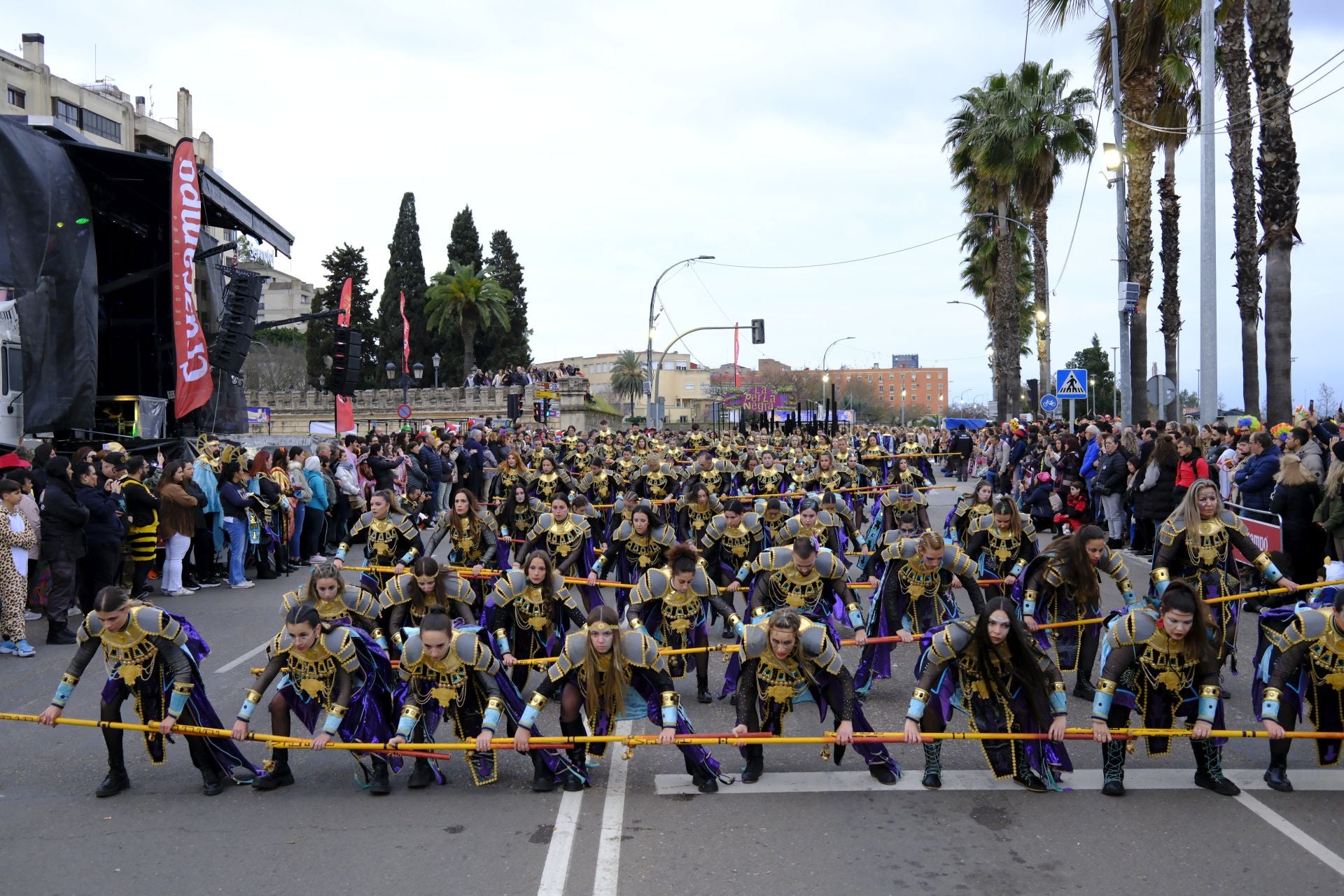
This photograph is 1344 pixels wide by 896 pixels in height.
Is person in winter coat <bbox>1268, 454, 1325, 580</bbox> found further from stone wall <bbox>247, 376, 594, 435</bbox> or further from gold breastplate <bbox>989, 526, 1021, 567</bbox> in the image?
stone wall <bbox>247, 376, 594, 435</bbox>

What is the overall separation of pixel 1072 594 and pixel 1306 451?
513 centimetres

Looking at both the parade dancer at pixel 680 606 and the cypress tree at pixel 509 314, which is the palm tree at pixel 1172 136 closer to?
the parade dancer at pixel 680 606

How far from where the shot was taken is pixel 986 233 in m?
41.2

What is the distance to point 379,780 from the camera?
6.36 m

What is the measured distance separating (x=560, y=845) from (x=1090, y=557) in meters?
4.66

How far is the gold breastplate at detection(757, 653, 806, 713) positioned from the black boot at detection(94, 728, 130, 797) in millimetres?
3887

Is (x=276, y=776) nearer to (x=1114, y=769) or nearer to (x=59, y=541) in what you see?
(x=1114, y=769)

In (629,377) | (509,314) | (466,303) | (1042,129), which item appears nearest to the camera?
(1042,129)

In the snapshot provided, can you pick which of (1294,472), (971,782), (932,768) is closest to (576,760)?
(932,768)

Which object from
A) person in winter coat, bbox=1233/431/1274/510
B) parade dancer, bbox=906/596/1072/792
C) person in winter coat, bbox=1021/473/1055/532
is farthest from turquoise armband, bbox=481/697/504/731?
person in winter coat, bbox=1021/473/1055/532

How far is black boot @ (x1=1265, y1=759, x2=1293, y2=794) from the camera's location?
20.0 feet

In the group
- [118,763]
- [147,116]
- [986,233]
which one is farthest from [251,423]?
[118,763]

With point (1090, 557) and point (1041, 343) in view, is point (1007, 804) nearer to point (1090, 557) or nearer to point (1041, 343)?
point (1090, 557)

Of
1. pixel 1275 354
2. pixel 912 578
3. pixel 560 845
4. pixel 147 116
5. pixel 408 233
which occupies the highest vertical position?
pixel 147 116
